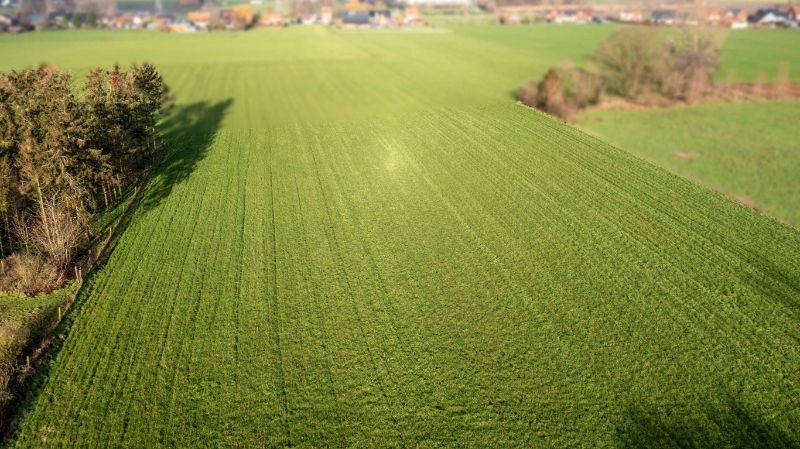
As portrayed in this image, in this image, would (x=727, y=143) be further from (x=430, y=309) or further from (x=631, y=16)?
(x=631, y=16)

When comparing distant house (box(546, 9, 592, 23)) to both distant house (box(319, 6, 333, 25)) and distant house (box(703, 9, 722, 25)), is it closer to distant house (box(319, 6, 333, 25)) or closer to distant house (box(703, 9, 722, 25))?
distant house (box(703, 9, 722, 25))

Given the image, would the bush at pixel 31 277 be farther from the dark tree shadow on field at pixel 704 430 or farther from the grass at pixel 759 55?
the grass at pixel 759 55

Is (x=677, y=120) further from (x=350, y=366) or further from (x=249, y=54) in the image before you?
(x=249, y=54)

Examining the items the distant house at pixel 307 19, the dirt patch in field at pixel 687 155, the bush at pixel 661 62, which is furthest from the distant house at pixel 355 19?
the dirt patch in field at pixel 687 155

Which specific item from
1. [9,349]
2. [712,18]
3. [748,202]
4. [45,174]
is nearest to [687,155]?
[748,202]

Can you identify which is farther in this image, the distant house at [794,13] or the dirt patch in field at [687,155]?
the distant house at [794,13]

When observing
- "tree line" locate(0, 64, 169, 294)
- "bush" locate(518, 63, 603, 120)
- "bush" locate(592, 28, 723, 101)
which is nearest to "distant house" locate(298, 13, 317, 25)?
"bush" locate(592, 28, 723, 101)
